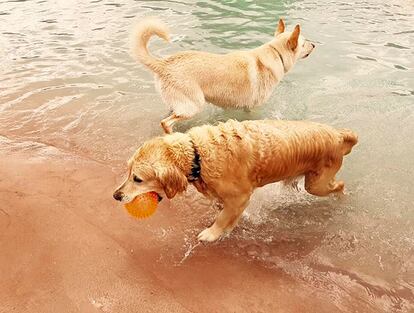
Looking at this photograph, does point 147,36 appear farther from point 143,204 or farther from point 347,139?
point 347,139

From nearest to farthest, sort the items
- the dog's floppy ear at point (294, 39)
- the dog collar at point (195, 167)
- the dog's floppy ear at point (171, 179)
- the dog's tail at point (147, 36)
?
the dog's floppy ear at point (171, 179), the dog collar at point (195, 167), the dog's tail at point (147, 36), the dog's floppy ear at point (294, 39)

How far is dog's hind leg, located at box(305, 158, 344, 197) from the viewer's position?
3.83 m

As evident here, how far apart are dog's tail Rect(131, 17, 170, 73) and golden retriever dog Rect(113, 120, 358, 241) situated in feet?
5.89

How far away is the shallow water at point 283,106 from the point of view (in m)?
3.61

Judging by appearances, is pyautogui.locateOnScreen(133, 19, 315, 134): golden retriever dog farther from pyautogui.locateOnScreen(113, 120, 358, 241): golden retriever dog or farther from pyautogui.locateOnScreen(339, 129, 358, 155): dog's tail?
pyautogui.locateOnScreen(339, 129, 358, 155): dog's tail

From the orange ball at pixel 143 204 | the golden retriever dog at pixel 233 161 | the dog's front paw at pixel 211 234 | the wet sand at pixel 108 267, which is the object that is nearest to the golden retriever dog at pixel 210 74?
the wet sand at pixel 108 267

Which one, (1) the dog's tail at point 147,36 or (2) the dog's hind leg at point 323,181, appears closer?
(2) the dog's hind leg at point 323,181

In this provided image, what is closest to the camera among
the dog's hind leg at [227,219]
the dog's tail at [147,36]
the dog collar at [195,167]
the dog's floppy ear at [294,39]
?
the dog collar at [195,167]

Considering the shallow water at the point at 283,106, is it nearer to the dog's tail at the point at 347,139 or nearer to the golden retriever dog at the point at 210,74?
the golden retriever dog at the point at 210,74

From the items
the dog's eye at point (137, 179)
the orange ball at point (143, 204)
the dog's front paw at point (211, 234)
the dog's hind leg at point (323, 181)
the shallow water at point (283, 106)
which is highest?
the dog's eye at point (137, 179)

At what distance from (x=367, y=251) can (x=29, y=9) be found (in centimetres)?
1071

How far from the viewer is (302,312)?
3057 mm

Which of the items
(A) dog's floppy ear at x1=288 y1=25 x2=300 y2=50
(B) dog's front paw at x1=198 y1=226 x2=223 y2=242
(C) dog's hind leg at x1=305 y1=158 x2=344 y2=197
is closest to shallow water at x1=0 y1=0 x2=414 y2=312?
→ (B) dog's front paw at x1=198 y1=226 x2=223 y2=242

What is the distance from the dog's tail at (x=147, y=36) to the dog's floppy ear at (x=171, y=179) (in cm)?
224
